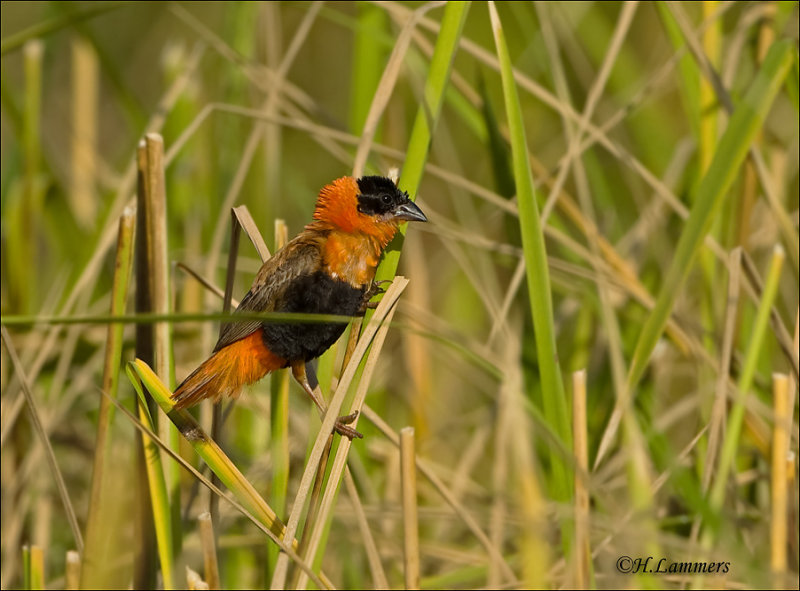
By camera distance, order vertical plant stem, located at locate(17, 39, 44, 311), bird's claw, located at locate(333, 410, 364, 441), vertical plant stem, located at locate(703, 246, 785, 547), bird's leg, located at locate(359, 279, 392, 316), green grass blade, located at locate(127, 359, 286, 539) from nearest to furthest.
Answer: green grass blade, located at locate(127, 359, 286, 539) < bird's claw, located at locate(333, 410, 364, 441) < bird's leg, located at locate(359, 279, 392, 316) < vertical plant stem, located at locate(703, 246, 785, 547) < vertical plant stem, located at locate(17, 39, 44, 311)

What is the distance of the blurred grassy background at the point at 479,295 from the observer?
3014 millimetres

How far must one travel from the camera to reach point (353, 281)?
2520 mm

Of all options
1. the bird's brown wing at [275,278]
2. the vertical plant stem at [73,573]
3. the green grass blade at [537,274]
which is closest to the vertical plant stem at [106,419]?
the vertical plant stem at [73,573]

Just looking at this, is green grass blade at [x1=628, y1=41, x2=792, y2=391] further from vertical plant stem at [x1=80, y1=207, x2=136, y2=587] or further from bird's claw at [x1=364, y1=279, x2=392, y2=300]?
vertical plant stem at [x1=80, y1=207, x2=136, y2=587]

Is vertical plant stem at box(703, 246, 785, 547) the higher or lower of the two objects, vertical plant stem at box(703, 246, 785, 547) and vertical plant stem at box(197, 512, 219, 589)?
the higher

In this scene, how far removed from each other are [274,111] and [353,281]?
1.51 metres

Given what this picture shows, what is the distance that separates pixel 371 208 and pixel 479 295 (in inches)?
48.1

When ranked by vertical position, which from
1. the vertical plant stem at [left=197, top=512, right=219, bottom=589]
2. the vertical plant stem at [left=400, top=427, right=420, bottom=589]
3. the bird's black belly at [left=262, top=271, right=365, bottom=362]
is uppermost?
the bird's black belly at [left=262, top=271, right=365, bottom=362]

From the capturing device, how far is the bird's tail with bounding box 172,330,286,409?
2.41 metres

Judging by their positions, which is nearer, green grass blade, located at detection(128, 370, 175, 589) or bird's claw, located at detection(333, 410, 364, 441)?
bird's claw, located at detection(333, 410, 364, 441)

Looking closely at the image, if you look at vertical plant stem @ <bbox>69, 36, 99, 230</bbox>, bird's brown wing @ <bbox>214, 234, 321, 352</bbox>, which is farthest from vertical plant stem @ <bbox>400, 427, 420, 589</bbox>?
vertical plant stem @ <bbox>69, 36, 99, 230</bbox>

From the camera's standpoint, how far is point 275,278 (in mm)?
2496

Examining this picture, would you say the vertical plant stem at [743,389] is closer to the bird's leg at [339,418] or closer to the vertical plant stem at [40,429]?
the bird's leg at [339,418]

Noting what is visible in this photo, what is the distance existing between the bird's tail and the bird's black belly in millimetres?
65
